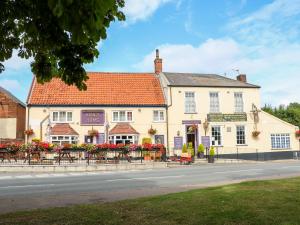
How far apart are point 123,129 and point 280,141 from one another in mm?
17818

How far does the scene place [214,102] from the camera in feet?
122

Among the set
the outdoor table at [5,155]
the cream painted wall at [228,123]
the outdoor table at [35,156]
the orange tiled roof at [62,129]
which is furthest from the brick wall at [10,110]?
the cream painted wall at [228,123]

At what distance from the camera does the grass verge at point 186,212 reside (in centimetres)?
708

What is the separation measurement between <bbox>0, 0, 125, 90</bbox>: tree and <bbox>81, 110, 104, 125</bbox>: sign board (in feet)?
88.5

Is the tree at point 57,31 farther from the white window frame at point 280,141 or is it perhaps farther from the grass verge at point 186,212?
the white window frame at point 280,141

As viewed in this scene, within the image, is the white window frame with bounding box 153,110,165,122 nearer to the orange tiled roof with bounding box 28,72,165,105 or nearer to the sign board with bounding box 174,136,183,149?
the orange tiled roof with bounding box 28,72,165,105

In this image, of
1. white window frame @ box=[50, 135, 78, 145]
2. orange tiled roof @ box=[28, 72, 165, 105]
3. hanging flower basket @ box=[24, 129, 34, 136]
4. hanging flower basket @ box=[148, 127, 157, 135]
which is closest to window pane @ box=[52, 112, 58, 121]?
orange tiled roof @ box=[28, 72, 165, 105]

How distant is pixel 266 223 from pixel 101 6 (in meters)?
5.11

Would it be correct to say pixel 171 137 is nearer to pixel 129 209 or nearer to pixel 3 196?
pixel 3 196

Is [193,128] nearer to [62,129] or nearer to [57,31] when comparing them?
[62,129]

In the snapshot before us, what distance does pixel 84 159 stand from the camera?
2848 centimetres

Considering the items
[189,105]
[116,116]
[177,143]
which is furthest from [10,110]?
[189,105]

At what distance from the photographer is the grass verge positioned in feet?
23.2

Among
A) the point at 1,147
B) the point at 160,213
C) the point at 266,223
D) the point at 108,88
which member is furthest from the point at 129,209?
the point at 108,88
